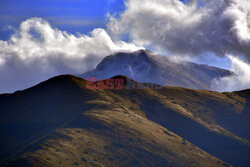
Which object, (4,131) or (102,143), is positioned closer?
(102,143)

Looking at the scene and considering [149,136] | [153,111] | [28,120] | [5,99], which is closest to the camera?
[149,136]

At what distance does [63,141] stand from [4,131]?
55.3 meters

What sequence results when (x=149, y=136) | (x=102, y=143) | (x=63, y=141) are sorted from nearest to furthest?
(x=63, y=141), (x=102, y=143), (x=149, y=136)

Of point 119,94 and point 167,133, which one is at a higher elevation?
point 119,94

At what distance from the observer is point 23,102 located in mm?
177375

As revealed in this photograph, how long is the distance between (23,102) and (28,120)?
997 inches

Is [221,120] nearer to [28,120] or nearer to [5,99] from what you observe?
[28,120]

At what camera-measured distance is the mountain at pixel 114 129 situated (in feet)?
359

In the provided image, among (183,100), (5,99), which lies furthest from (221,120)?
(5,99)

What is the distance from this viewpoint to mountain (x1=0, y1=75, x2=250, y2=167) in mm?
109500

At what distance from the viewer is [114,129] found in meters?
131

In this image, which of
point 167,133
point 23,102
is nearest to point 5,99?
point 23,102

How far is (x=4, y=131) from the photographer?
14962 centimetres

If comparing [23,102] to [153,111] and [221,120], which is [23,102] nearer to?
[153,111]
